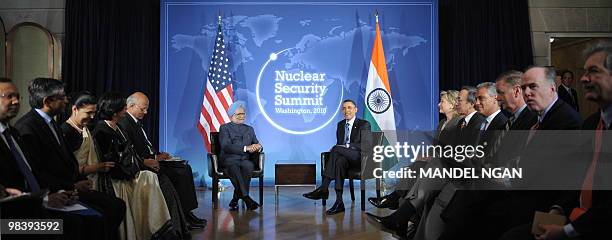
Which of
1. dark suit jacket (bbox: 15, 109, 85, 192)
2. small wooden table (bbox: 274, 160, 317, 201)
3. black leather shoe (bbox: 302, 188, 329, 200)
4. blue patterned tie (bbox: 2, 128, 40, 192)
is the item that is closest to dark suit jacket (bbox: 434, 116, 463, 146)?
black leather shoe (bbox: 302, 188, 329, 200)

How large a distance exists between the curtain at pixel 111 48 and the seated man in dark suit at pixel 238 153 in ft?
5.94

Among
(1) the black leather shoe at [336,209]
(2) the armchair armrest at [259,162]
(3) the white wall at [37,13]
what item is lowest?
(1) the black leather shoe at [336,209]

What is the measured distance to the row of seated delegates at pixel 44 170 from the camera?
320 cm

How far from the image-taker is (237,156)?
24.3 feet

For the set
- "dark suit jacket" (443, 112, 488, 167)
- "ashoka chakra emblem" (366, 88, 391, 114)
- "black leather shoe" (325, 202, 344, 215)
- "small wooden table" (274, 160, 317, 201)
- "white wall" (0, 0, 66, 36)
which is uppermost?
"white wall" (0, 0, 66, 36)

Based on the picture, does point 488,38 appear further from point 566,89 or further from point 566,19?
point 566,89

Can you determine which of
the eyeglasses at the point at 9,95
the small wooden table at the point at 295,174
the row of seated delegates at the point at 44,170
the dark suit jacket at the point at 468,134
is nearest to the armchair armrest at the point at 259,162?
the small wooden table at the point at 295,174

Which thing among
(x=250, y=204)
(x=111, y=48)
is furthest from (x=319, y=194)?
(x=111, y=48)

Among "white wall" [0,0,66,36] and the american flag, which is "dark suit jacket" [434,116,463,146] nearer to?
the american flag

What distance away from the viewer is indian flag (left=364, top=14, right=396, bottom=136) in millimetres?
8719

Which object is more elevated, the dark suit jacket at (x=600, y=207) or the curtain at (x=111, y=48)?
the curtain at (x=111, y=48)

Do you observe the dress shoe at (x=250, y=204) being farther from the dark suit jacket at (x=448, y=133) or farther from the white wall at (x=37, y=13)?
the white wall at (x=37, y=13)

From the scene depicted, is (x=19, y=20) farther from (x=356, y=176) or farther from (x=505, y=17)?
(x=505, y=17)

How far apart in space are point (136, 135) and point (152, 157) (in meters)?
0.29
